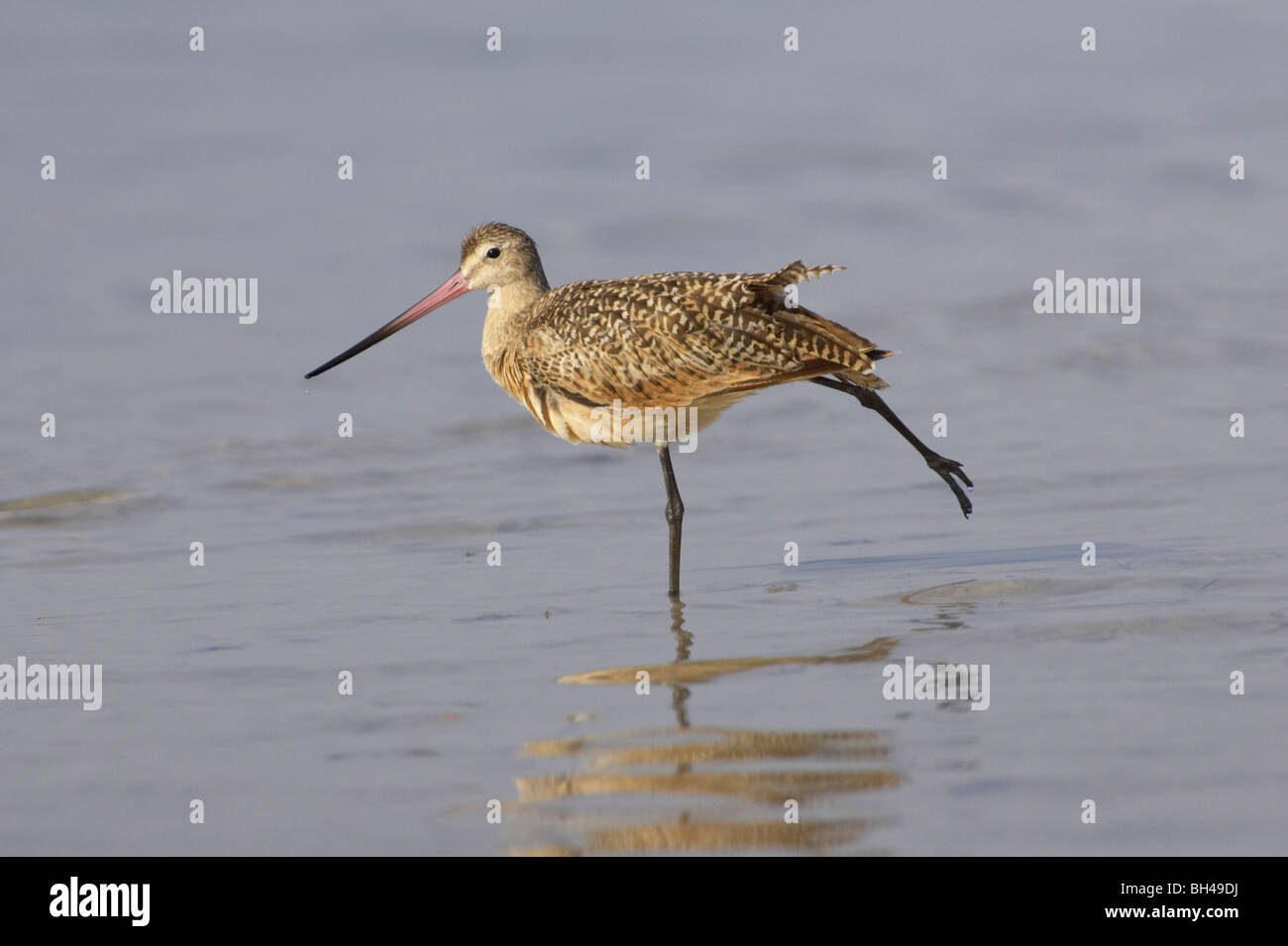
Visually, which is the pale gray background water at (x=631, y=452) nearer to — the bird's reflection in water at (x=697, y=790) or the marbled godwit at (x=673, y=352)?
the bird's reflection in water at (x=697, y=790)

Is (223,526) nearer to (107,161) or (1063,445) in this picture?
(1063,445)

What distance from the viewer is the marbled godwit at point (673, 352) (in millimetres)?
6887

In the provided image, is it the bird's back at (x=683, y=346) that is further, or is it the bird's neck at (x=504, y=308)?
the bird's neck at (x=504, y=308)

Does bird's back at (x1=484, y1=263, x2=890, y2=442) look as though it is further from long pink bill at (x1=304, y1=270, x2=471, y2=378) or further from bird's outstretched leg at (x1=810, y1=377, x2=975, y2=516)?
long pink bill at (x1=304, y1=270, x2=471, y2=378)

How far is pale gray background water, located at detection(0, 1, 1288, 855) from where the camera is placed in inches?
189

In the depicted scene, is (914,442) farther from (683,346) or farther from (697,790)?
(697,790)

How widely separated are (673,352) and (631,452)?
126 inches

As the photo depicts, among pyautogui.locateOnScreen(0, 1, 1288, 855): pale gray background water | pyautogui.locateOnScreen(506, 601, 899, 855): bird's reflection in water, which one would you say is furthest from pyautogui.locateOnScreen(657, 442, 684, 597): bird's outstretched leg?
pyautogui.locateOnScreen(506, 601, 899, 855): bird's reflection in water

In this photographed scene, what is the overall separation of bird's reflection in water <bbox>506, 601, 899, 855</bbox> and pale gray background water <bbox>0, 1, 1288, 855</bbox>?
0.07 ft

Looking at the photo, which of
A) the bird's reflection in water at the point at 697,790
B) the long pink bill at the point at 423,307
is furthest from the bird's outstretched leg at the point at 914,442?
the bird's reflection in water at the point at 697,790

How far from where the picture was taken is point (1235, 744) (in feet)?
15.7

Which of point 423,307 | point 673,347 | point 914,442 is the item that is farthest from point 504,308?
point 914,442

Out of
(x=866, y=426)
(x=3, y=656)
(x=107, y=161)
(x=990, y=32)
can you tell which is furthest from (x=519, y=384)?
(x=990, y=32)

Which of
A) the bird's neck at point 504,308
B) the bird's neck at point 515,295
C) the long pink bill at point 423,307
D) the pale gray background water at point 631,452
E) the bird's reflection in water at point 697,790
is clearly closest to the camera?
the bird's reflection in water at point 697,790
